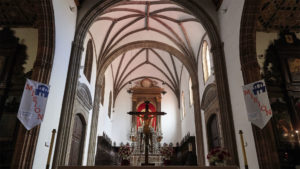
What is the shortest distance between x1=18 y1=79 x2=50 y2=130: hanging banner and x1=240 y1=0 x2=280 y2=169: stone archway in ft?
19.1

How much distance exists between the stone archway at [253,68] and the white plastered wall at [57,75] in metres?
5.85

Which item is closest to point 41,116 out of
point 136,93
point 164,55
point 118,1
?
point 118,1

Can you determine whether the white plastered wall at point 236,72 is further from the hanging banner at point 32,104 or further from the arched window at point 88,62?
the arched window at point 88,62

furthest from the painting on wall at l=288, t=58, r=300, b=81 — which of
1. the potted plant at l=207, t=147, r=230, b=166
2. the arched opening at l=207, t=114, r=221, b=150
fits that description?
the potted plant at l=207, t=147, r=230, b=166

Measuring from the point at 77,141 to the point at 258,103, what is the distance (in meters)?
7.63

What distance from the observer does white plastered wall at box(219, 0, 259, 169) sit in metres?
6.11

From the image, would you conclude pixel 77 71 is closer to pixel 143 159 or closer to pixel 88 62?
pixel 88 62

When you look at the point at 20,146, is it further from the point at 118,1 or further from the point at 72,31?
the point at 118,1

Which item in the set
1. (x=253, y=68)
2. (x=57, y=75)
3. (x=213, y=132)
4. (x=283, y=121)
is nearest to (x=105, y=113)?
(x=213, y=132)

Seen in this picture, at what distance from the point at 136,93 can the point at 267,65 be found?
44.4 feet

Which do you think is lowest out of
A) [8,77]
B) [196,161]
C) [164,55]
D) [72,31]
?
[196,161]

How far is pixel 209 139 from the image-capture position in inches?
404

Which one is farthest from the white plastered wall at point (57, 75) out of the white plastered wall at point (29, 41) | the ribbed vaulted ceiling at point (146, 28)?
the ribbed vaulted ceiling at point (146, 28)

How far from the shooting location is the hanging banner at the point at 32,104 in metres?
5.50
